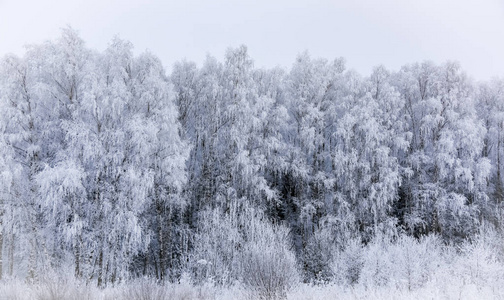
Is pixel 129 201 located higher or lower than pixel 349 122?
lower

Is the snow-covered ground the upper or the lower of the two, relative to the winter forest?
lower

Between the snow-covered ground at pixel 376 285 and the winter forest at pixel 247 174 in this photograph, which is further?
the winter forest at pixel 247 174

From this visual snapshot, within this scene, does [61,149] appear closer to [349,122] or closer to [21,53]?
[21,53]

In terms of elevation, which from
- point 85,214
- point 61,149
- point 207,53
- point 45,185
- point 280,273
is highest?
point 207,53

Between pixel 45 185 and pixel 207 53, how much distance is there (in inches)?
484

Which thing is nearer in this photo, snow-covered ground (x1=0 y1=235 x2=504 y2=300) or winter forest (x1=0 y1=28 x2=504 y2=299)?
snow-covered ground (x1=0 y1=235 x2=504 y2=300)

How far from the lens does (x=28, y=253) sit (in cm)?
1631

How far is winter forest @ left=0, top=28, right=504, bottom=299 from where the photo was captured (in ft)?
52.0

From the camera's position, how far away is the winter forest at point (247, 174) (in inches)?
624

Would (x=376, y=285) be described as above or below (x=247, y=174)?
below

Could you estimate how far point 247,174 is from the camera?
798 inches

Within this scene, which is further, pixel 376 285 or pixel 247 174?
pixel 247 174

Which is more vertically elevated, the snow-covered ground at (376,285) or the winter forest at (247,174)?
the winter forest at (247,174)

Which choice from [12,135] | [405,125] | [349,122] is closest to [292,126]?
[349,122]
